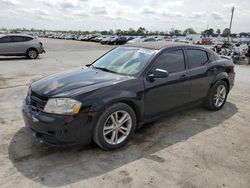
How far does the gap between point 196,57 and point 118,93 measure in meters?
2.22

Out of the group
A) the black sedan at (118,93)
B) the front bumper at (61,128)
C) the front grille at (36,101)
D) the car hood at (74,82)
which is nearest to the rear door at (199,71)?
the black sedan at (118,93)

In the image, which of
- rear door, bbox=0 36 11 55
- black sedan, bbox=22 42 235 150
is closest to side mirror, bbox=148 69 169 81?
black sedan, bbox=22 42 235 150

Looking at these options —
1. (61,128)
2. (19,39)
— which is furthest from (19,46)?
(61,128)

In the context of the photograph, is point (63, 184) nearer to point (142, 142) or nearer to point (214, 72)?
point (142, 142)

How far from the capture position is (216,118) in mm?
5234

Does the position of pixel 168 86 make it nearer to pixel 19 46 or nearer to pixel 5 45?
pixel 19 46

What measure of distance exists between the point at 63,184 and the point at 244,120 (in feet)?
12.9

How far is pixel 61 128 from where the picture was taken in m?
3.26

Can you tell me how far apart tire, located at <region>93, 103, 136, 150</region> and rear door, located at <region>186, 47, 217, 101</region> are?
1655 mm

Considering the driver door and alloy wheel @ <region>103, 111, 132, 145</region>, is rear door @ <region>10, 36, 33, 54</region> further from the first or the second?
alloy wheel @ <region>103, 111, 132, 145</region>

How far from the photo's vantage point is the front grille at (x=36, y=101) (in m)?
3.47

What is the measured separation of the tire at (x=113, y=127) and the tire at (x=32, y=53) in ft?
43.3

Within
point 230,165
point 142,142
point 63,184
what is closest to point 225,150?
point 230,165

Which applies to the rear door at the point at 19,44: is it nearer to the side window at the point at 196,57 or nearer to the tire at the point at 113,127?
the side window at the point at 196,57
